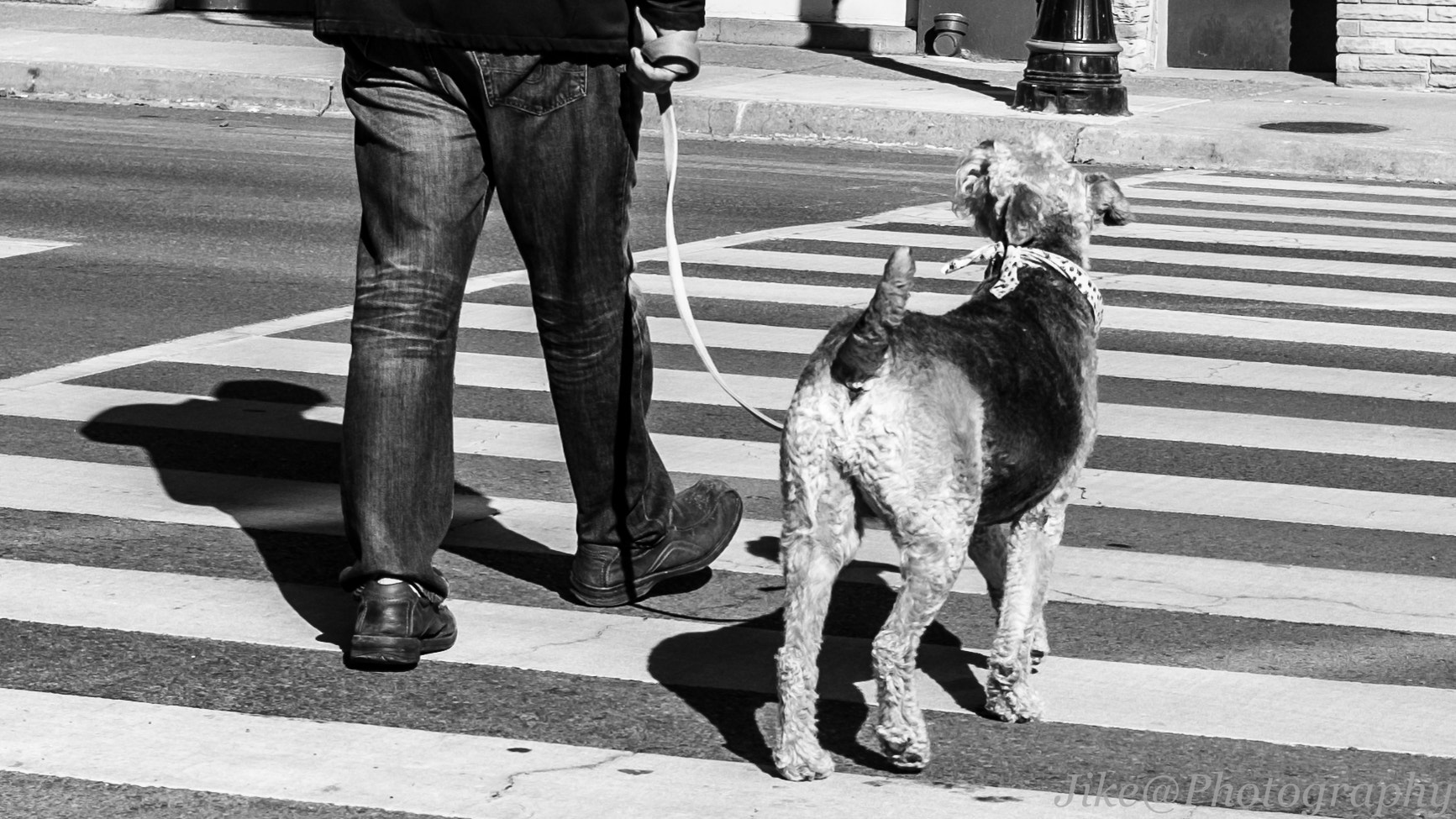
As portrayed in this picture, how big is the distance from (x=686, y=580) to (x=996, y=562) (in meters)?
0.94

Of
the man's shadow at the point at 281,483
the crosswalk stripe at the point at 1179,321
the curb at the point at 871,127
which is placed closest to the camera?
the man's shadow at the point at 281,483

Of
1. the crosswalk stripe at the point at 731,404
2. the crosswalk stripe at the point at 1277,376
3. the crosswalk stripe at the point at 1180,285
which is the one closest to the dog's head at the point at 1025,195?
the crosswalk stripe at the point at 731,404

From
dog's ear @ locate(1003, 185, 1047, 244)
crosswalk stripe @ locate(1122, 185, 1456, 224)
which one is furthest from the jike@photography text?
crosswalk stripe @ locate(1122, 185, 1456, 224)

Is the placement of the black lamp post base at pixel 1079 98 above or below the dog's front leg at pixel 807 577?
below

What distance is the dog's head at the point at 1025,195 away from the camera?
426 centimetres

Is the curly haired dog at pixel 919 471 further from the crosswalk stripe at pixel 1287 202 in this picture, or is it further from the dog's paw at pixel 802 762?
the crosswalk stripe at pixel 1287 202

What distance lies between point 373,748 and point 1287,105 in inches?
545

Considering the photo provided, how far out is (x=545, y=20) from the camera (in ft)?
13.9

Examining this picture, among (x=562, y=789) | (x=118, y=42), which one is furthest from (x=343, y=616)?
(x=118, y=42)

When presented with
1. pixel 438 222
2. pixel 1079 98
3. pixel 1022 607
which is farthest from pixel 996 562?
pixel 1079 98

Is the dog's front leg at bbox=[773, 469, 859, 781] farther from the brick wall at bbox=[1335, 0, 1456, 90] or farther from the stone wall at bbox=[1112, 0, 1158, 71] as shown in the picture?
the stone wall at bbox=[1112, 0, 1158, 71]

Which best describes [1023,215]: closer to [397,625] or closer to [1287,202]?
[397,625]

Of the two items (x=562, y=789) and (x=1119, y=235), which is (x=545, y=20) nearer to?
(x=562, y=789)

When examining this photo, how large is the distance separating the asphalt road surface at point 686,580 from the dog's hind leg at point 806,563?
0.45 feet
